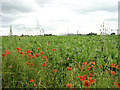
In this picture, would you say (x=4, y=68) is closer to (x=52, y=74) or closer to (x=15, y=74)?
(x=15, y=74)

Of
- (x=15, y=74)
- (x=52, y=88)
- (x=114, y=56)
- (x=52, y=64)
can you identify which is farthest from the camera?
(x=114, y=56)

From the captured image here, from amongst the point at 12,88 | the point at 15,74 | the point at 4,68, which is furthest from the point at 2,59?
the point at 12,88

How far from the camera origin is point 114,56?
3984 mm

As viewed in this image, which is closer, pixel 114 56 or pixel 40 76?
pixel 40 76

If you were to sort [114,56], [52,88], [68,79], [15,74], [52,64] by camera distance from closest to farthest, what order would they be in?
[68,79] → [52,88] → [15,74] → [52,64] → [114,56]

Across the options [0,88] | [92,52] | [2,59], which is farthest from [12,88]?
[92,52]

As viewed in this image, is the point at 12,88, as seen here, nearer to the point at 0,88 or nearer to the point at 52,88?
the point at 0,88

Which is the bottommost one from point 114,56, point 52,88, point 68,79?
point 52,88

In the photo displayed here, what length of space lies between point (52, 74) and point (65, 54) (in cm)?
121

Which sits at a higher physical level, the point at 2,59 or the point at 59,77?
the point at 2,59

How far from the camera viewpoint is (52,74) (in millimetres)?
3078

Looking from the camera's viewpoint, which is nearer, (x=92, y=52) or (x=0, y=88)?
(x=0, y=88)

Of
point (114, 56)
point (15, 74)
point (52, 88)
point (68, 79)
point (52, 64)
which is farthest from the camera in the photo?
point (114, 56)

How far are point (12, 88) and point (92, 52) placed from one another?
2332mm
